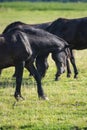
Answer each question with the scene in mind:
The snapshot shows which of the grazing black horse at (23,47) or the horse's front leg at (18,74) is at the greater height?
the grazing black horse at (23,47)

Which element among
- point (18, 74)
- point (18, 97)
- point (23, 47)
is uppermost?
point (23, 47)

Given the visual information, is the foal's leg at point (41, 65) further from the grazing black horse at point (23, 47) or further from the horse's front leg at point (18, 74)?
the horse's front leg at point (18, 74)

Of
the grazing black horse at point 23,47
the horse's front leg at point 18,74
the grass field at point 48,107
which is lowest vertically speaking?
the grass field at point 48,107

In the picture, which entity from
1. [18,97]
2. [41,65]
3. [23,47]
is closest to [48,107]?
[18,97]

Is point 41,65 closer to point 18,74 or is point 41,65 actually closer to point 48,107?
point 18,74

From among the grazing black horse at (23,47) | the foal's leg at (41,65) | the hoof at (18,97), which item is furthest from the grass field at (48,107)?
the grazing black horse at (23,47)

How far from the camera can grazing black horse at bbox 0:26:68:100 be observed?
11.6m

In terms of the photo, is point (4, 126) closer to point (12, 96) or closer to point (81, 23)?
point (12, 96)

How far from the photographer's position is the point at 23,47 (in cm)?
1157

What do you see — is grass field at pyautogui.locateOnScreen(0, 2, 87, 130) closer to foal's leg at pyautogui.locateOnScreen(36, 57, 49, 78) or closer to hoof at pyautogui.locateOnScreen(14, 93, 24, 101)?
hoof at pyautogui.locateOnScreen(14, 93, 24, 101)

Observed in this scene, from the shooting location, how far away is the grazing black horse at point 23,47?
11586 millimetres

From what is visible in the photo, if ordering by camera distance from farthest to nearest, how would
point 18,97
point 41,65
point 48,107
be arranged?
point 41,65 < point 18,97 < point 48,107

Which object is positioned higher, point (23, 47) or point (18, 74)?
point (23, 47)

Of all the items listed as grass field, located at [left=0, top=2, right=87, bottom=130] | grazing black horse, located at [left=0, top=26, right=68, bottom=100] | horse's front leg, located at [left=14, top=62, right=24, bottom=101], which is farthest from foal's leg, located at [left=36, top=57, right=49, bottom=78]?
horse's front leg, located at [left=14, top=62, right=24, bottom=101]
